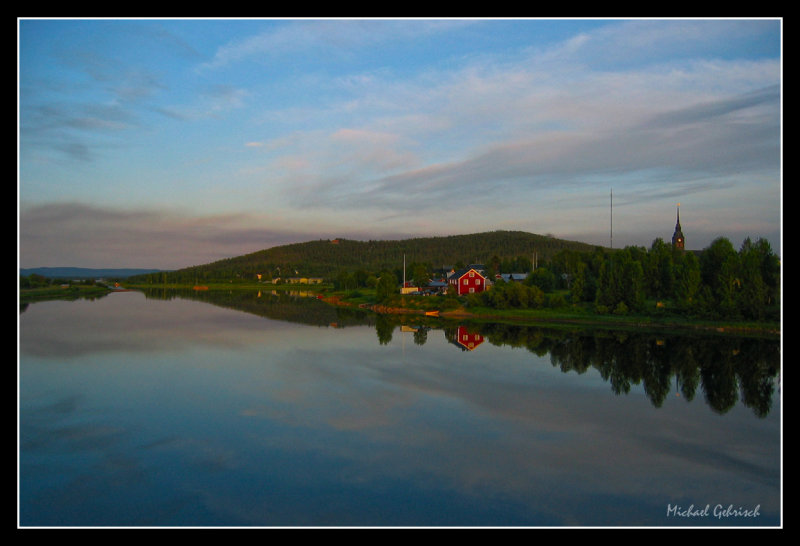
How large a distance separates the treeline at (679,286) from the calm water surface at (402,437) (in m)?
4.85

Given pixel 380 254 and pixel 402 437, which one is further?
pixel 380 254

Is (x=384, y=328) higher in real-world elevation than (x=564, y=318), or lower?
lower

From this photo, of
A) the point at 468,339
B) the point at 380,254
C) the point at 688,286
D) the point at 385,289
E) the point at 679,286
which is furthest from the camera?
the point at 380,254

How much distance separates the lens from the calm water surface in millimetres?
7652

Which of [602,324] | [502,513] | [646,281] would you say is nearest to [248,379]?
[502,513]

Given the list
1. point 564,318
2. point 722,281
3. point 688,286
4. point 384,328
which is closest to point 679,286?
point 688,286

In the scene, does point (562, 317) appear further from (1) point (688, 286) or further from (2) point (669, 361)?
(2) point (669, 361)

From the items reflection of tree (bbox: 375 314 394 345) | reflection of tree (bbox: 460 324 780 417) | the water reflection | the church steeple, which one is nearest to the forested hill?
the church steeple

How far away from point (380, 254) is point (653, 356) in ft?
365

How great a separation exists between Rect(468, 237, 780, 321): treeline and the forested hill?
61.9 metres

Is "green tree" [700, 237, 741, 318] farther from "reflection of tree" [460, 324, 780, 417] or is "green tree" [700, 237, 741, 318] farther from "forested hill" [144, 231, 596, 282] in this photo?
"forested hill" [144, 231, 596, 282]

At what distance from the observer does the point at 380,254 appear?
12938cm

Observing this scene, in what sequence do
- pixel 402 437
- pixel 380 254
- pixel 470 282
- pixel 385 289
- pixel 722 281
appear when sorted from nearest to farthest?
1. pixel 402 437
2. pixel 722 281
3. pixel 470 282
4. pixel 385 289
5. pixel 380 254
